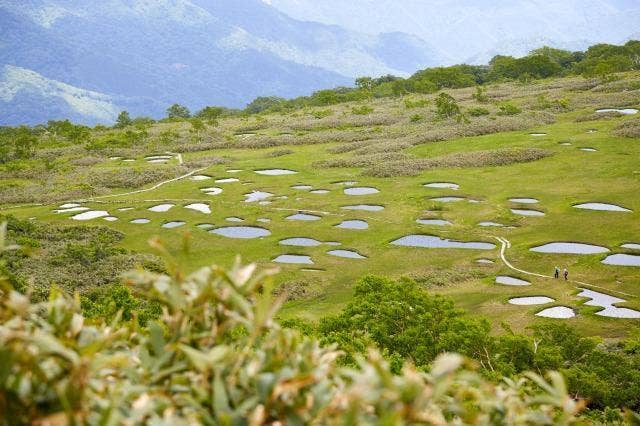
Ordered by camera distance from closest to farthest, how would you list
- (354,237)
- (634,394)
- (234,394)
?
(234,394) < (634,394) < (354,237)

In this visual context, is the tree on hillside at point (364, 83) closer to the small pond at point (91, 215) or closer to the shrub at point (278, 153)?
the shrub at point (278, 153)

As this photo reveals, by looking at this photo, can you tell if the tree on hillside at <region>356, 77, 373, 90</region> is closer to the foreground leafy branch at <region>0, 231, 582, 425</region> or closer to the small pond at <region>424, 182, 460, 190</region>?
the small pond at <region>424, 182, 460, 190</region>

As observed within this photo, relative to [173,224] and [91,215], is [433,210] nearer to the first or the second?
[173,224]

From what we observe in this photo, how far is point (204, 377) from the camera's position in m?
3.92

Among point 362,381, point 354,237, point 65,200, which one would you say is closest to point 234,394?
point 362,381

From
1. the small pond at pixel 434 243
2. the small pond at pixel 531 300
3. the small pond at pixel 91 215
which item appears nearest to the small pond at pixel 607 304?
the small pond at pixel 531 300

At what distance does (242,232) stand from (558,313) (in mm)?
29573

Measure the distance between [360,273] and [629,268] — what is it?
708 inches

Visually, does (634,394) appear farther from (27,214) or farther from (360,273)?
(27,214)

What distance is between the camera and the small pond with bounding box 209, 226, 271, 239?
5359 cm

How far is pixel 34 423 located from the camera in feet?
11.0

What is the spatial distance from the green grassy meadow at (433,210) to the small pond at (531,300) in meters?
0.42

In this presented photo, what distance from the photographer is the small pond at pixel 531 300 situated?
35812 mm

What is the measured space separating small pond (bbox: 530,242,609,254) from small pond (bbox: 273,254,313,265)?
669 inches
